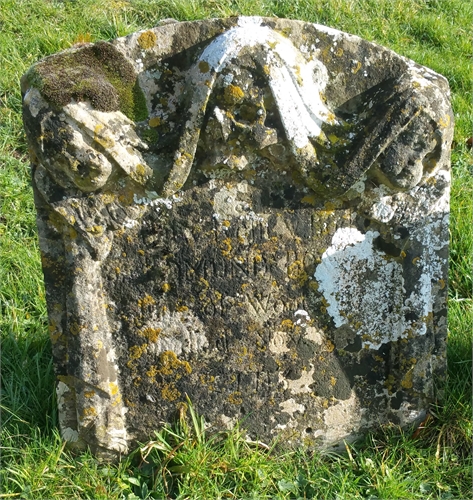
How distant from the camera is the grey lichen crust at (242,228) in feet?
8.78

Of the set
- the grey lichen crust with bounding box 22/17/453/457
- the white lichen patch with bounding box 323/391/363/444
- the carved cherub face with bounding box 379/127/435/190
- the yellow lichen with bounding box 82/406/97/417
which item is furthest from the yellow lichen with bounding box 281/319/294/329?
the yellow lichen with bounding box 82/406/97/417

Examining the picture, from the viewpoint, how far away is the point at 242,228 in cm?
294

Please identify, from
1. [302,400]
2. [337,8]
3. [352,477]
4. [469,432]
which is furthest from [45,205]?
[337,8]

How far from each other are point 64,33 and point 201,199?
354 centimetres

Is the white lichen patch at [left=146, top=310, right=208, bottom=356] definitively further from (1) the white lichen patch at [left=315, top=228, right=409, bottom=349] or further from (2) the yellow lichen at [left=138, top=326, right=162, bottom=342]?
(1) the white lichen patch at [left=315, top=228, right=409, bottom=349]

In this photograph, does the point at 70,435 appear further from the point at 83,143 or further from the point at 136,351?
the point at 83,143

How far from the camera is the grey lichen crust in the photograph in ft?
8.78

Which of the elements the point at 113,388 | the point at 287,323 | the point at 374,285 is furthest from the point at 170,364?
the point at 374,285

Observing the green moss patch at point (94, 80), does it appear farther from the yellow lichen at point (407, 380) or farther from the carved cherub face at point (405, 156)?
the yellow lichen at point (407, 380)

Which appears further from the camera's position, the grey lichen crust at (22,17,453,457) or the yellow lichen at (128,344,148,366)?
the yellow lichen at (128,344,148,366)

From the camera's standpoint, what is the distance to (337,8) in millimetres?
6184

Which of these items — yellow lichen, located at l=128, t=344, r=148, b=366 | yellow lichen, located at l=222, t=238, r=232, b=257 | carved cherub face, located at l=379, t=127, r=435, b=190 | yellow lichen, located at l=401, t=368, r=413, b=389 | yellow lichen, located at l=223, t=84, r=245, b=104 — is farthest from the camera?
yellow lichen, located at l=401, t=368, r=413, b=389

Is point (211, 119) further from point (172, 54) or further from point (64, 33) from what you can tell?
point (64, 33)

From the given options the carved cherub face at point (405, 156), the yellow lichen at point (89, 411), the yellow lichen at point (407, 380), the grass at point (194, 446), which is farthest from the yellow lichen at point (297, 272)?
the yellow lichen at point (89, 411)
